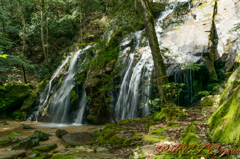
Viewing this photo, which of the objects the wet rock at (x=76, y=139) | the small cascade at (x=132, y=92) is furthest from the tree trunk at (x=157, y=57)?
the wet rock at (x=76, y=139)

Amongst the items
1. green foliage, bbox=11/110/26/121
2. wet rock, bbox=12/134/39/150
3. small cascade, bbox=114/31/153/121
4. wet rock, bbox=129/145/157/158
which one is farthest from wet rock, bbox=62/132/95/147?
green foliage, bbox=11/110/26/121

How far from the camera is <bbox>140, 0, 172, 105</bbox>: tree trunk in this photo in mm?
5586

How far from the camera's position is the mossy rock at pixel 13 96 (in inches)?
439

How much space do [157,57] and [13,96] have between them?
1139 cm

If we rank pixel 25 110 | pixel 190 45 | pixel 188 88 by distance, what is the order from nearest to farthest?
1. pixel 188 88
2. pixel 190 45
3. pixel 25 110

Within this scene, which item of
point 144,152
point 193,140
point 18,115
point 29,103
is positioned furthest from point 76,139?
point 29,103

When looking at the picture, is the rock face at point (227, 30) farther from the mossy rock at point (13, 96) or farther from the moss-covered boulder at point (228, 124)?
the mossy rock at point (13, 96)

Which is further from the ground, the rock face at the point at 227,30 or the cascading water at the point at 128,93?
the rock face at the point at 227,30

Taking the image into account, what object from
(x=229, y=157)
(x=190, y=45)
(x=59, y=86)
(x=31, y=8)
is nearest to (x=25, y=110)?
(x=59, y=86)

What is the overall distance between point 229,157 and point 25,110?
1338 centimetres

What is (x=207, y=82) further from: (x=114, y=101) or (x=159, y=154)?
(x=159, y=154)

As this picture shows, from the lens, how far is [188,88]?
25.8ft

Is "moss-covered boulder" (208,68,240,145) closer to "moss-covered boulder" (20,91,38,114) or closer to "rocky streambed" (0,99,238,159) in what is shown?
"rocky streambed" (0,99,238,159)

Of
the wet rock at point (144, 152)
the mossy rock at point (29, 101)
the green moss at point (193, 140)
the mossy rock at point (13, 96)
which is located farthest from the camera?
the mossy rock at point (29, 101)
